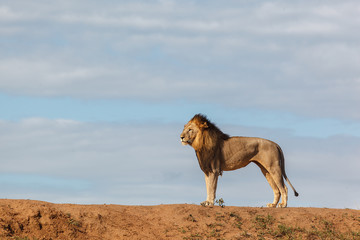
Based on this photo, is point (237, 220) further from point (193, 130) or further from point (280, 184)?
point (193, 130)

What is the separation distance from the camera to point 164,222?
1833 centimetres

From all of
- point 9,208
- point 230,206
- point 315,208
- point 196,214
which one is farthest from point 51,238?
point 315,208

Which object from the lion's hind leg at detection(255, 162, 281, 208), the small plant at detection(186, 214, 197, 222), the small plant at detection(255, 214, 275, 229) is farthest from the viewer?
the lion's hind leg at detection(255, 162, 281, 208)

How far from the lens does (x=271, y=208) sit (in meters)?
20.4

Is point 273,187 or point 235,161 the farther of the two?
point 273,187

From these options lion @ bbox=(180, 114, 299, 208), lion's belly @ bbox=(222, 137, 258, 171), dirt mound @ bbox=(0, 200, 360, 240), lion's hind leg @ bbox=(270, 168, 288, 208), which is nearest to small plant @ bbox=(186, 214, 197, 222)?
dirt mound @ bbox=(0, 200, 360, 240)

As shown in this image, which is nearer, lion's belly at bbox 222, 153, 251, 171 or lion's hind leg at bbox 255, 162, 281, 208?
lion's belly at bbox 222, 153, 251, 171

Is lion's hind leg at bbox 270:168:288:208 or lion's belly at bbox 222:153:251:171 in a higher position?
lion's belly at bbox 222:153:251:171

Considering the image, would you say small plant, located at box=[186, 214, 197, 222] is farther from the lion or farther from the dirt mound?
the lion

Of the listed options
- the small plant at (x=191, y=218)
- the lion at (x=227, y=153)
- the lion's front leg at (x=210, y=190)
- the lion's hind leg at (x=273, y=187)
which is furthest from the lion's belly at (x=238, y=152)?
the small plant at (x=191, y=218)

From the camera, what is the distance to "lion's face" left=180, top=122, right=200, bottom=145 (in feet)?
68.5

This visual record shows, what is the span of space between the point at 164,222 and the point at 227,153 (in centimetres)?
384

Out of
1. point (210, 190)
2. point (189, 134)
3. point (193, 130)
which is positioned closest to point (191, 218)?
point (210, 190)

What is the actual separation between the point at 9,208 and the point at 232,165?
25.1ft
